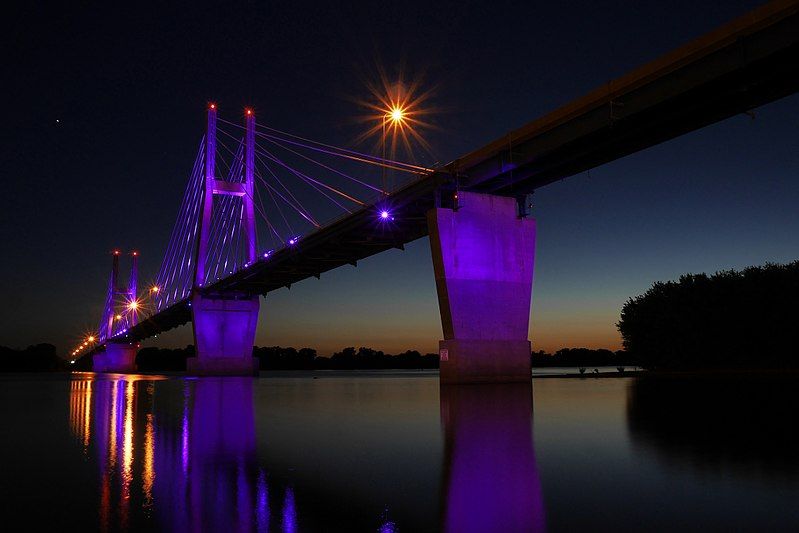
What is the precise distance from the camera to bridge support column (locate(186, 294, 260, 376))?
2766 inches

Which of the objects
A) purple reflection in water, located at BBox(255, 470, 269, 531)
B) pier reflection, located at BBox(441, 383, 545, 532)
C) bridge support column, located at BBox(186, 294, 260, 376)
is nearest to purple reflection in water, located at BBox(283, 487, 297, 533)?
purple reflection in water, located at BBox(255, 470, 269, 531)

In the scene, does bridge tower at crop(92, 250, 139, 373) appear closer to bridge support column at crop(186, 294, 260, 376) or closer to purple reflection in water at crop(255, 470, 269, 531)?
bridge support column at crop(186, 294, 260, 376)

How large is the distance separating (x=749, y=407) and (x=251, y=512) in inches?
580

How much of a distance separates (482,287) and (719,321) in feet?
110

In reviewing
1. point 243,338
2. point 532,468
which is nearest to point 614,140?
point 532,468

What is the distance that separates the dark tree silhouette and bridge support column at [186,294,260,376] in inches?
1504

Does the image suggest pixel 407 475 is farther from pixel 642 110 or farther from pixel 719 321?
pixel 719 321

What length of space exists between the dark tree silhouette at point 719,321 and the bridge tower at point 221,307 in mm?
37381

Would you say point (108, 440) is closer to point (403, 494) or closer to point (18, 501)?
point (18, 501)

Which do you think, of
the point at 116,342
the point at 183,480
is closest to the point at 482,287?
the point at 183,480

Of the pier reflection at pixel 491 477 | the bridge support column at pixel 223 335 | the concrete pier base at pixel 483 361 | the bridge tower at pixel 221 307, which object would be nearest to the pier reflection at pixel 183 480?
the pier reflection at pixel 491 477

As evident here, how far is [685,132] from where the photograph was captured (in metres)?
27.5

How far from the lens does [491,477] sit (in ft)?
21.9

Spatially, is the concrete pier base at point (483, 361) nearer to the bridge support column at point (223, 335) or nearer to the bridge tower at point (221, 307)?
the bridge tower at point (221, 307)
